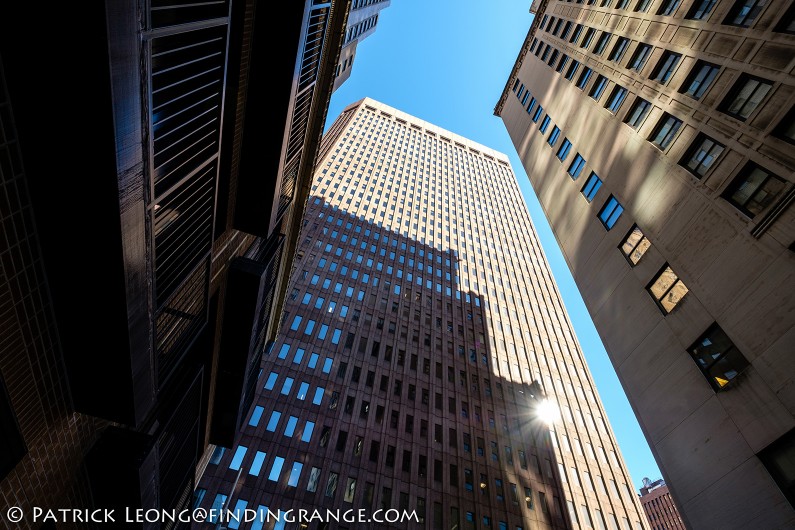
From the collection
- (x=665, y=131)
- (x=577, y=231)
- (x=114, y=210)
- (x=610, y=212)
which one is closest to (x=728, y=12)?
(x=665, y=131)

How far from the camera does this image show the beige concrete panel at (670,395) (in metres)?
11.5

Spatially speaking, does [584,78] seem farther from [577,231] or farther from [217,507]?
[217,507]

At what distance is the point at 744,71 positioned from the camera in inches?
463

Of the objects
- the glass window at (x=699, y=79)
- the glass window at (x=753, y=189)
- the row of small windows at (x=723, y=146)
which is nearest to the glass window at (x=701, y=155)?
the row of small windows at (x=723, y=146)

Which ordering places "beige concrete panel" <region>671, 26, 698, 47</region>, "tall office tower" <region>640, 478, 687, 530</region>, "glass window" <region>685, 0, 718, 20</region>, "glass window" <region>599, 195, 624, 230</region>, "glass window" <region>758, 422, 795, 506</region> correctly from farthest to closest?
"tall office tower" <region>640, 478, 687, 530</region> < "glass window" <region>599, 195, 624, 230</region> < "beige concrete panel" <region>671, 26, 698, 47</region> < "glass window" <region>685, 0, 718, 20</region> < "glass window" <region>758, 422, 795, 506</region>

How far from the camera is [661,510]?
135m

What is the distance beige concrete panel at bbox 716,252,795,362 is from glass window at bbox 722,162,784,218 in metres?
1.28

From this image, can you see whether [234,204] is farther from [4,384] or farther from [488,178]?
[488,178]

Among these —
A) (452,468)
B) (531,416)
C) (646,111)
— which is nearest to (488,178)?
(531,416)

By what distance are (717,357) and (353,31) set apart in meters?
35.0

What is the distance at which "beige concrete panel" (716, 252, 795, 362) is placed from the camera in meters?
8.95

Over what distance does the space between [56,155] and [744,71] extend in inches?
711

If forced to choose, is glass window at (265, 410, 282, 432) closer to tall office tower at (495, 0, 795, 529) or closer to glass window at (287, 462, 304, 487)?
glass window at (287, 462, 304, 487)

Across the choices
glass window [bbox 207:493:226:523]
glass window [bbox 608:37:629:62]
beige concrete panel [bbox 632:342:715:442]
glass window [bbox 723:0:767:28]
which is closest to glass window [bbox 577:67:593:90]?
glass window [bbox 608:37:629:62]
